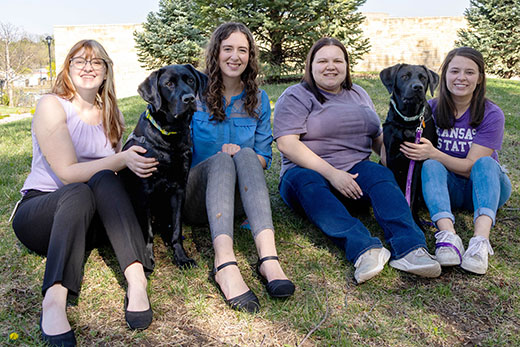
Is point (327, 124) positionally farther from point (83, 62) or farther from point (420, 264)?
point (83, 62)

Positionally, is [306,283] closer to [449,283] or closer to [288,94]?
[449,283]

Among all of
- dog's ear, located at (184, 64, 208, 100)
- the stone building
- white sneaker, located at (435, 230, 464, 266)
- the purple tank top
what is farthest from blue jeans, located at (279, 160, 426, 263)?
the stone building

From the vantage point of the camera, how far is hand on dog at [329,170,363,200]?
245 cm

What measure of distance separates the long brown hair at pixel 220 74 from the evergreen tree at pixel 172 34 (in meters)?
10.9

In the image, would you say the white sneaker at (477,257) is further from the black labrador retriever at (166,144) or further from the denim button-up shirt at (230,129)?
the black labrador retriever at (166,144)

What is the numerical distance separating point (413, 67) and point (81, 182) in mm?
2203

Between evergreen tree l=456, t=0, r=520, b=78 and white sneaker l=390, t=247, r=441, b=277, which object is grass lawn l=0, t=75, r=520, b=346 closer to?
white sneaker l=390, t=247, r=441, b=277

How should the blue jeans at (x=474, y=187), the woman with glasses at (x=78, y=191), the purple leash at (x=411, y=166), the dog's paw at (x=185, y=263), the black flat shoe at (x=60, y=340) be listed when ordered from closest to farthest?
the black flat shoe at (x=60, y=340) → the woman with glasses at (x=78, y=191) → the dog's paw at (x=185, y=263) → the blue jeans at (x=474, y=187) → the purple leash at (x=411, y=166)

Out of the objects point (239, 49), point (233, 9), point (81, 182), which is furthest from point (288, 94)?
point (233, 9)

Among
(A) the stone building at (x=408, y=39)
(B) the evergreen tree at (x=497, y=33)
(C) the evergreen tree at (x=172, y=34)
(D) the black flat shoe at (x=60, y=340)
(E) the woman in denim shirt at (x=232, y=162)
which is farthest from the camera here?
(A) the stone building at (x=408, y=39)

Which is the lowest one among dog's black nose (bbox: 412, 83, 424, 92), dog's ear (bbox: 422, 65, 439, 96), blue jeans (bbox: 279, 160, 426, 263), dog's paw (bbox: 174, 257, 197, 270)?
dog's paw (bbox: 174, 257, 197, 270)

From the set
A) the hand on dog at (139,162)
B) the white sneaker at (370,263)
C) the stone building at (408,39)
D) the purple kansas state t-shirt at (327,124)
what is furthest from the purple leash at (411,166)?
the stone building at (408,39)

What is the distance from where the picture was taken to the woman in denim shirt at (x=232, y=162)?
2008mm

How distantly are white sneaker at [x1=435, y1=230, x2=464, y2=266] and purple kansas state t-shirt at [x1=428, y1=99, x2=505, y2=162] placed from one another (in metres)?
0.72
